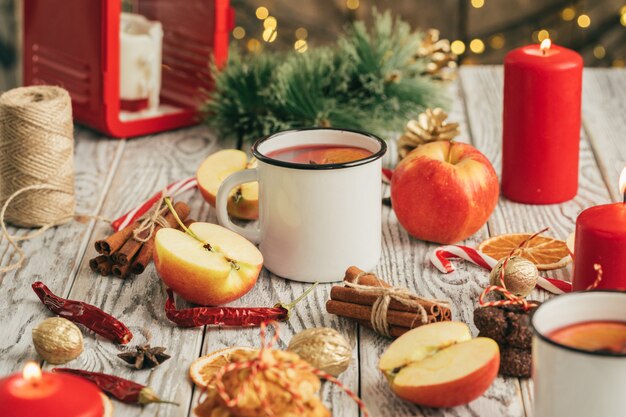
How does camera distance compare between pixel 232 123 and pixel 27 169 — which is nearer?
pixel 27 169

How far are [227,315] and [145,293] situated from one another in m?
0.15

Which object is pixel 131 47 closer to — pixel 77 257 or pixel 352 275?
pixel 77 257

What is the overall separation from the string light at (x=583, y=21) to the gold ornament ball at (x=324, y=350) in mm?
1710

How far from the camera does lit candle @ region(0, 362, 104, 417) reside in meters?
0.85

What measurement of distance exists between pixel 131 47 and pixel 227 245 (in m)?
0.70

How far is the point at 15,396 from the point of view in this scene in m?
0.86

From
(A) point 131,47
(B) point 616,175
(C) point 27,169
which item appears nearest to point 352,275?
(C) point 27,169

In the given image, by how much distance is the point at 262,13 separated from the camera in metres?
2.55

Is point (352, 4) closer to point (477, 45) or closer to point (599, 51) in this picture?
point (477, 45)

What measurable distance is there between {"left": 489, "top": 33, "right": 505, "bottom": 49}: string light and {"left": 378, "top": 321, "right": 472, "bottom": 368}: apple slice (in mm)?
1632

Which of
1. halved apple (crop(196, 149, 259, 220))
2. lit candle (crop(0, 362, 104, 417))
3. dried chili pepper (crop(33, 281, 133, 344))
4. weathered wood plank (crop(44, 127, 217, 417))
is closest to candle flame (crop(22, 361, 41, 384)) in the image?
lit candle (crop(0, 362, 104, 417))

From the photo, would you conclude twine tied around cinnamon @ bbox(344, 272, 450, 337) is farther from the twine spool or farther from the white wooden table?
the twine spool

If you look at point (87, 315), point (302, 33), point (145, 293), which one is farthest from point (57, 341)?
point (302, 33)

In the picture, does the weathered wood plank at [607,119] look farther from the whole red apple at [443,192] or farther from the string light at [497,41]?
the string light at [497,41]
